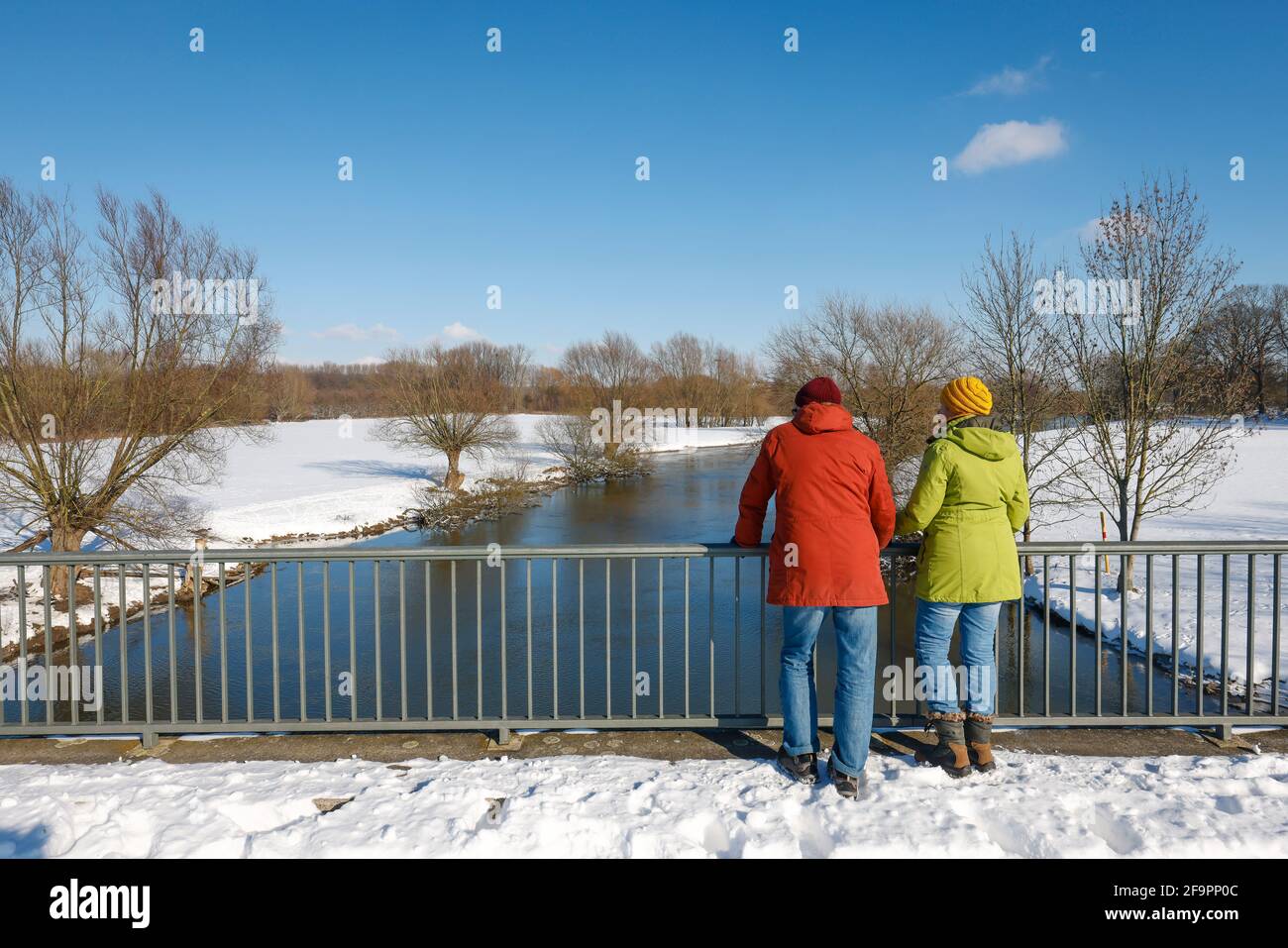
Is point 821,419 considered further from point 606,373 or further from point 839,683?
point 606,373

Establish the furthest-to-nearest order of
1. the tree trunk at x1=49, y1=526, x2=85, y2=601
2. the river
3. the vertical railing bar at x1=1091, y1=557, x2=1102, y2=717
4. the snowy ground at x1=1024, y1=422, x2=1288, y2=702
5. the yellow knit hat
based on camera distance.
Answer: the tree trunk at x1=49, y1=526, x2=85, y2=601 → the snowy ground at x1=1024, y1=422, x2=1288, y2=702 → the river → the vertical railing bar at x1=1091, y1=557, x2=1102, y2=717 → the yellow knit hat

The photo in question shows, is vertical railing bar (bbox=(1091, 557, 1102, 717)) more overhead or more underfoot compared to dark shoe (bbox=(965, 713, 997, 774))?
more overhead

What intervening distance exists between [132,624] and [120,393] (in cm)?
481

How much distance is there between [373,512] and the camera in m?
27.3

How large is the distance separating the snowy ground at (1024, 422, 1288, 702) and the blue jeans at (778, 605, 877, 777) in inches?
59.0

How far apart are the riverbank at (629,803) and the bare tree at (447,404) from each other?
30825mm

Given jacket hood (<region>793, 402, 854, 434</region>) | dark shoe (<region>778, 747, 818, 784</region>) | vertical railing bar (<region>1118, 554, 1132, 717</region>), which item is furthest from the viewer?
vertical railing bar (<region>1118, 554, 1132, 717</region>)

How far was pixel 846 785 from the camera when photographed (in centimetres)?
364

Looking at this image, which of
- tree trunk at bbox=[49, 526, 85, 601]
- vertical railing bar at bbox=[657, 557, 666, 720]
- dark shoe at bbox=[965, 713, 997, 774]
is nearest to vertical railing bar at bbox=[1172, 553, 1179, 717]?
dark shoe at bbox=[965, 713, 997, 774]

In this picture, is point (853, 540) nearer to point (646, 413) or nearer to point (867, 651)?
point (867, 651)

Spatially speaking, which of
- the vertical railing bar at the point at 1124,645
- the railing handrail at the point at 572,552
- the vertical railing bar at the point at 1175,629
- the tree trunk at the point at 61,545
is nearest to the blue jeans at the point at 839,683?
the railing handrail at the point at 572,552

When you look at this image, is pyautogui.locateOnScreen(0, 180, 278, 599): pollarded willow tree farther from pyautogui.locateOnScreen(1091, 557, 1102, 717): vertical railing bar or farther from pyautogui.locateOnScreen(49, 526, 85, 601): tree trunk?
pyautogui.locateOnScreen(1091, 557, 1102, 717): vertical railing bar

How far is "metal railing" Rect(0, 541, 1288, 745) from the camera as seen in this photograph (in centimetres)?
445

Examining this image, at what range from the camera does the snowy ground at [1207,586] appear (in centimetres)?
1109
